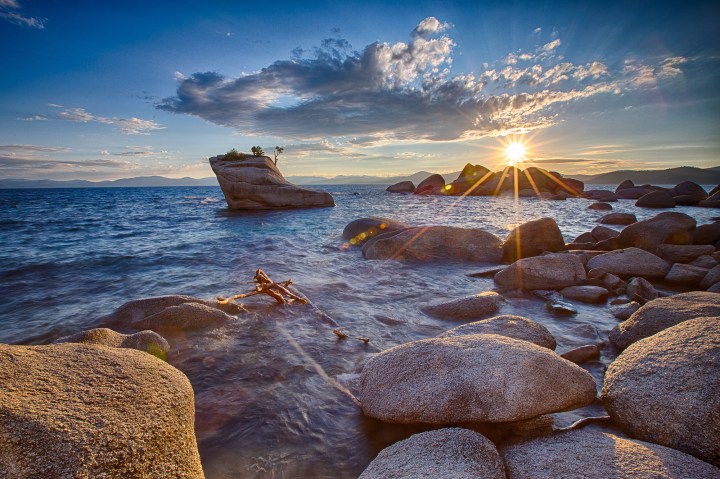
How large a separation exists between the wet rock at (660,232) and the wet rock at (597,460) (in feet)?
39.0

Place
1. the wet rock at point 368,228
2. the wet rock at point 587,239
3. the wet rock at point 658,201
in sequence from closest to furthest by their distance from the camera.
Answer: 1. the wet rock at point 587,239
2. the wet rock at point 368,228
3. the wet rock at point 658,201

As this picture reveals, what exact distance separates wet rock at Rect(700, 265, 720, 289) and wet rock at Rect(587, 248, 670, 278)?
0.89m

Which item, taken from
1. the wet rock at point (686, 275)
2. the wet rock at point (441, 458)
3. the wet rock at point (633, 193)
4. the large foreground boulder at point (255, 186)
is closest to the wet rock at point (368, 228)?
the wet rock at point (686, 275)

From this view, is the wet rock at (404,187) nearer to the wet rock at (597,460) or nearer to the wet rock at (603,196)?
the wet rock at (603,196)

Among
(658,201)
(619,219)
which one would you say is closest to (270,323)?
(619,219)

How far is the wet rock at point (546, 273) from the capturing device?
337 inches

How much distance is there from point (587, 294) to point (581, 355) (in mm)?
3476

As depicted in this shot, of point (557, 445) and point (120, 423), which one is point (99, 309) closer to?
point (120, 423)

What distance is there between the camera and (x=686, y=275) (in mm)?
8602

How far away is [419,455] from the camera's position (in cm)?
275

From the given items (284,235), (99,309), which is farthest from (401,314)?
(284,235)

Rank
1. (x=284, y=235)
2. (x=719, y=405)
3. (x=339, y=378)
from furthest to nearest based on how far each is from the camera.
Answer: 1. (x=284, y=235)
2. (x=339, y=378)
3. (x=719, y=405)

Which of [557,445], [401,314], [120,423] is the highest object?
[120,423]

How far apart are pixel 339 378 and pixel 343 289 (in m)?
4.41
